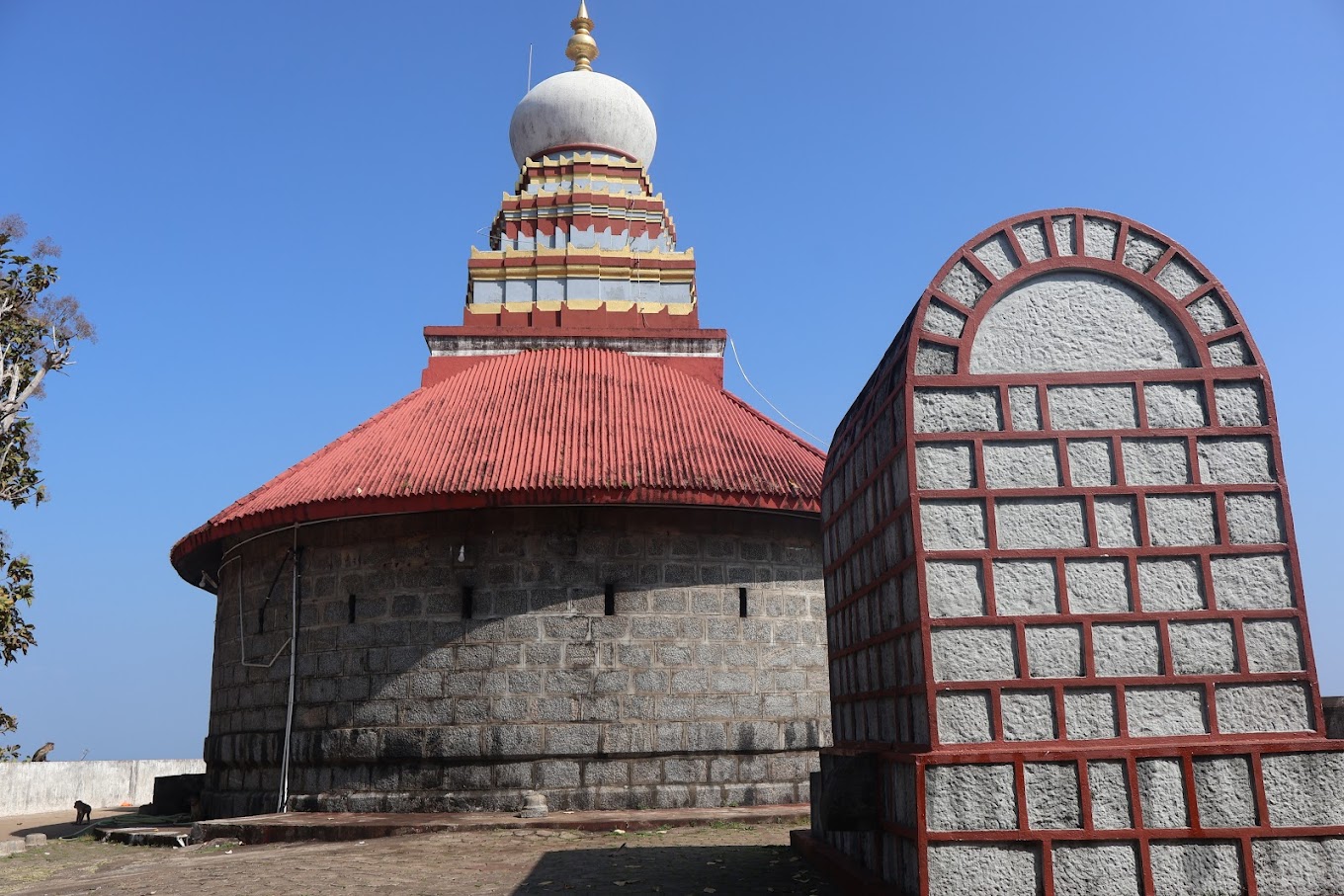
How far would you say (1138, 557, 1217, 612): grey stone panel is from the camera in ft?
17.8

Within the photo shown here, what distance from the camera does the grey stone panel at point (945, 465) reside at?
18.4ft

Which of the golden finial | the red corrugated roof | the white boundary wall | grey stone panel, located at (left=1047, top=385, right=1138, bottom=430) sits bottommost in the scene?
the white boundary wall

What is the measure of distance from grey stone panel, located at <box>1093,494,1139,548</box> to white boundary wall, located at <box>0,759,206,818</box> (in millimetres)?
19623

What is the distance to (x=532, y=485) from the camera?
1131 centimetres

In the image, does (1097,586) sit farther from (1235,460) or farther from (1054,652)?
(1235,460)

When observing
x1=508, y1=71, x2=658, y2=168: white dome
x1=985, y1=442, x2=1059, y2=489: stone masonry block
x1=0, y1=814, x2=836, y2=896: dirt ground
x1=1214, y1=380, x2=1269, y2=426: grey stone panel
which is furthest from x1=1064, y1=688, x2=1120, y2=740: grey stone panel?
x1=508, y1=71, x2=658, y2=168: white dome

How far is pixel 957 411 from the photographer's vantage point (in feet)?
18.7

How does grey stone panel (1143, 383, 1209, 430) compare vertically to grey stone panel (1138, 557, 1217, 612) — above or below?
above

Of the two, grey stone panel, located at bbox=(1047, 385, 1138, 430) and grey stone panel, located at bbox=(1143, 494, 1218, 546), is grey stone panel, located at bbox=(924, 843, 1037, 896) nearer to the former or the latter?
grey stone panel, located at bbox=(1143, 494, 1218, 546)

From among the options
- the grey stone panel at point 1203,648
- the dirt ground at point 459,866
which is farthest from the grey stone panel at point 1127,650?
the dirt ground at point 459,866

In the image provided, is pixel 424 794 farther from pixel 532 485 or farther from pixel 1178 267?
pixel 1178 267

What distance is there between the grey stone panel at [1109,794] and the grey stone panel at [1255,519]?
4.42ft

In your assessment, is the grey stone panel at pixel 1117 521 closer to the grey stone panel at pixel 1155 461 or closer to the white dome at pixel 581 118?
the grey stone panel at pixel 1155 461

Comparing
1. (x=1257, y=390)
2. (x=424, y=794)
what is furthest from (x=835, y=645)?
(x=424, y=794)
